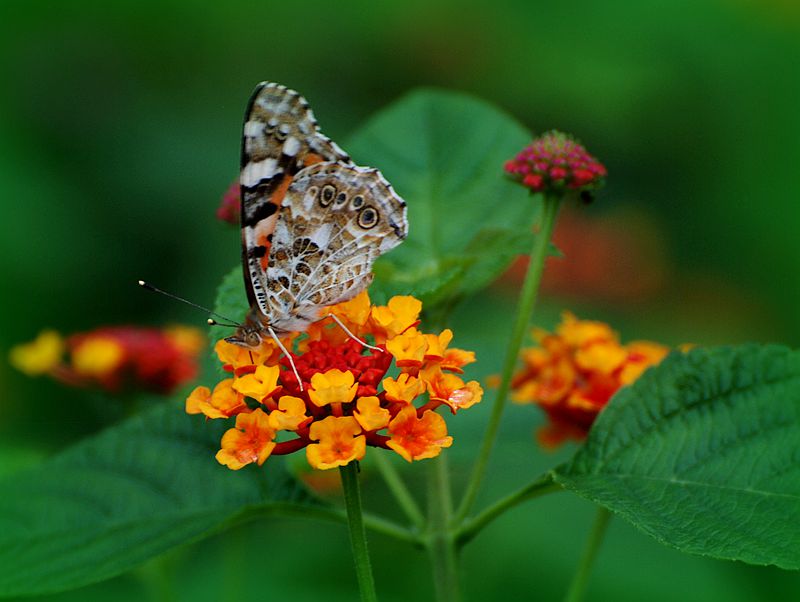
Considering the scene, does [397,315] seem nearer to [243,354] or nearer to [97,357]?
[243,354]

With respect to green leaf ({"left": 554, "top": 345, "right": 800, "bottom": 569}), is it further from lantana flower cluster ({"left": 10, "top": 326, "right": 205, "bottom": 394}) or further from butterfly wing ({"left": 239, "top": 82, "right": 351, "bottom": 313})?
lantana flower cluster ({"left": 10, "top": 326, "right": 205, "bottom": 394})

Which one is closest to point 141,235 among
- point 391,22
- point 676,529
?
point 391,22

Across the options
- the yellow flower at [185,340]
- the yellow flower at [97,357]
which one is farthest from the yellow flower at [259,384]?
the yellow flower at [185,340]

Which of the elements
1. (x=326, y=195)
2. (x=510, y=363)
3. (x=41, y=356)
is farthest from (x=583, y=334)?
(x=41, y=356)

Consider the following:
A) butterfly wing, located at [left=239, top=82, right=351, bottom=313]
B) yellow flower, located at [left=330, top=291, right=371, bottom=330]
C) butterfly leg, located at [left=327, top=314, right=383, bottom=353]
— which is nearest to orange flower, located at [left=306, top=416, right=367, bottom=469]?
butterfly leg, located at [left=327, top=314, right=383, bottom=353]

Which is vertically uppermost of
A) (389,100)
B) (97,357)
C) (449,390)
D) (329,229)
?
(389,100)

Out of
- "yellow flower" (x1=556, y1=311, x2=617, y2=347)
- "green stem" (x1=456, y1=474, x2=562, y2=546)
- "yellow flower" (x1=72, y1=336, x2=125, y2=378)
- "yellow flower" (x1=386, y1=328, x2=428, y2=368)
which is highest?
"yellow flower" (x1=72, y1=336, x2=125, y2=378)
